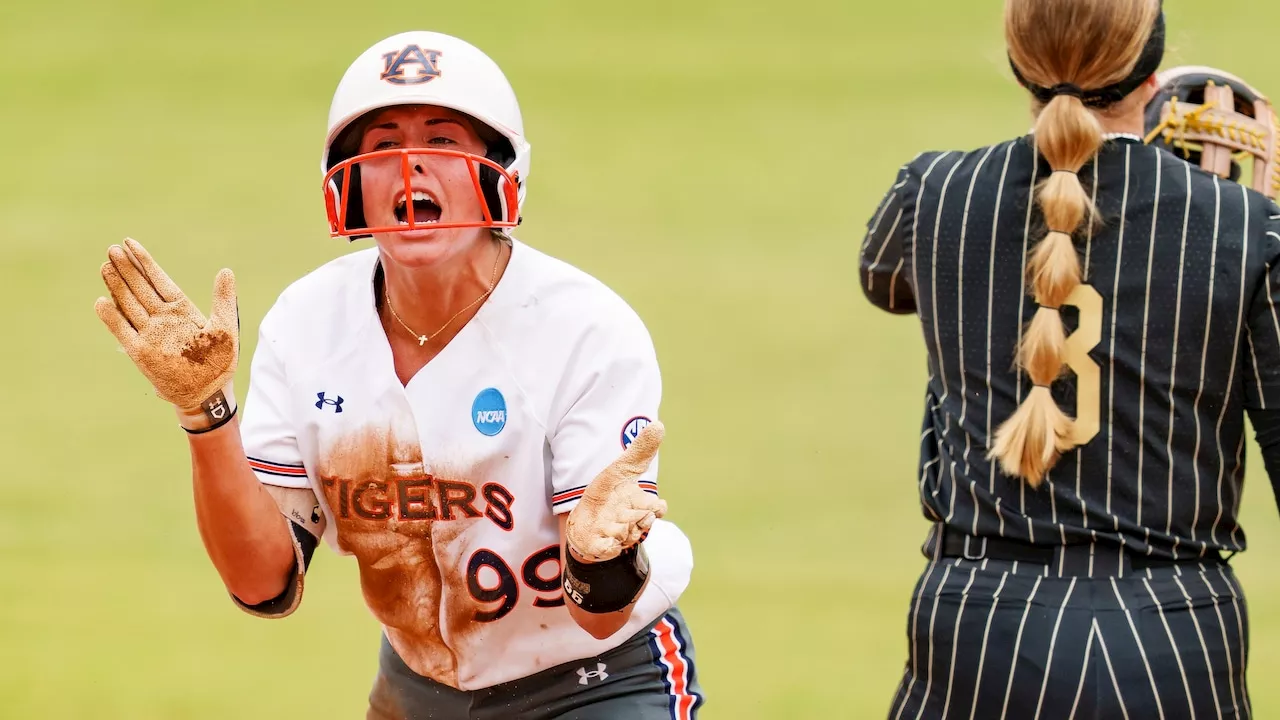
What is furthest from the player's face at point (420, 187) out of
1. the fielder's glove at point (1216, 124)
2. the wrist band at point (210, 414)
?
the fielder's glove at point (1216, 124)

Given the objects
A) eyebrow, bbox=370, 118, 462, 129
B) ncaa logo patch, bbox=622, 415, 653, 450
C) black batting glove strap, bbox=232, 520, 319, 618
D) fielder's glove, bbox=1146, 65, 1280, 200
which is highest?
eyebrow, bbox=370, 118, 462, 129

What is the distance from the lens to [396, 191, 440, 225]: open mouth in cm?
316

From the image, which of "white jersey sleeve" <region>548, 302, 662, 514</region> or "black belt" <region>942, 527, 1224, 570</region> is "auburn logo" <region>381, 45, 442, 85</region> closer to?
"white jersey sleeve" <region>548, 302, 662, 514</region>

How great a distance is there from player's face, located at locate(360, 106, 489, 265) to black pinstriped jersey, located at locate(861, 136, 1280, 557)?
0.90 m

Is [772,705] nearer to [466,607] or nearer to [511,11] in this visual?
[466,607]

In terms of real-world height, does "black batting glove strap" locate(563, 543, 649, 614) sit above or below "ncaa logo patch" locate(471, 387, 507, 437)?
below

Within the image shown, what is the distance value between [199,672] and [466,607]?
2783mm

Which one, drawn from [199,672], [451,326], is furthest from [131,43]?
[451,326]

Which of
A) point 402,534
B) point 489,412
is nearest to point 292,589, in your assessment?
point 402,534

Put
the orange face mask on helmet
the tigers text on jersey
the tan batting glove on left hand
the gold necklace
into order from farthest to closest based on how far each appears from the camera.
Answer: the gold necklace → the tigers text on jersey → the orange face mask on helmet → the tan batting glove on left hand

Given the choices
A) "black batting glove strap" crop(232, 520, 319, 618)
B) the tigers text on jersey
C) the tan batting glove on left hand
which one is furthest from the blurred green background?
"black batting glove strap" crop(232, 520, 319, 618)

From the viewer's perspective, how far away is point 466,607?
3328 millimetres

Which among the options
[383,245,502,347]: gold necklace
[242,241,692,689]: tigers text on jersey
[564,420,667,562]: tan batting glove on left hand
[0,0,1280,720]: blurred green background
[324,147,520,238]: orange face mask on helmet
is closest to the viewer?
[564,420,667,562]: tan batting glove on left hand

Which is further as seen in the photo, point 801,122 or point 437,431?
point 801,122
